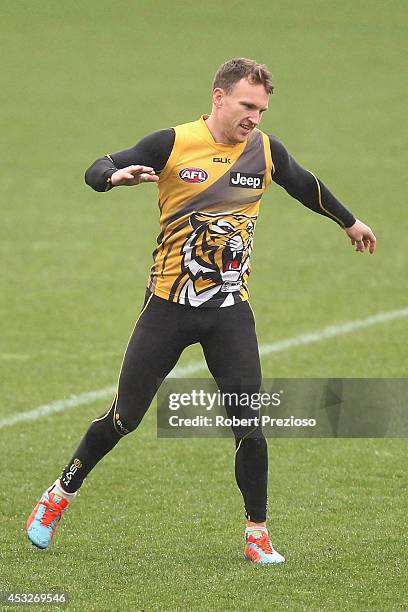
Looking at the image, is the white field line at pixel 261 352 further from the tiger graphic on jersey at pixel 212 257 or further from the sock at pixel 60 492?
the tiger graphic on jersey at pixel 212 257

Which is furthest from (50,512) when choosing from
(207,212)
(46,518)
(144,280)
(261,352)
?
(144,280)

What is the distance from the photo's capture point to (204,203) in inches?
262

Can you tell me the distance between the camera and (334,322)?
12883mm

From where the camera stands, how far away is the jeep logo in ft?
21.9

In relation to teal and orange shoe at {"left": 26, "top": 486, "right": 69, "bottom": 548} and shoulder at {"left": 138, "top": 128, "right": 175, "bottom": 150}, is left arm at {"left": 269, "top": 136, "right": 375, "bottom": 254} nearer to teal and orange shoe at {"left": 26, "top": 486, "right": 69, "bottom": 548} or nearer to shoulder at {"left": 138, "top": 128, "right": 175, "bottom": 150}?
shoulder at {"left": 138, "top": 128, "right": 175, "bottom": 150}

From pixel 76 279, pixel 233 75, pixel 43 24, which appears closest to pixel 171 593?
pixel 233 75

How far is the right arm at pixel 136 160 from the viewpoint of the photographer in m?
6.36

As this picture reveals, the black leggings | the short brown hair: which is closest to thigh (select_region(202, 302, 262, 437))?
the black leggings

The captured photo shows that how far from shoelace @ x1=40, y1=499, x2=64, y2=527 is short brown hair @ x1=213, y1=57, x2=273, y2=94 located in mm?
2444

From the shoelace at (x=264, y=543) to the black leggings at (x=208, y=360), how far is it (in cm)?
12

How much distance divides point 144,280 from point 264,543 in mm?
8292

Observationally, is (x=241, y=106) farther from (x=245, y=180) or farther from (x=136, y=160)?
(x=136, y=160)

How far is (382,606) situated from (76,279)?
9352mm

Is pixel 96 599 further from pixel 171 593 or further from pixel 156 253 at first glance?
pixel 156 253
